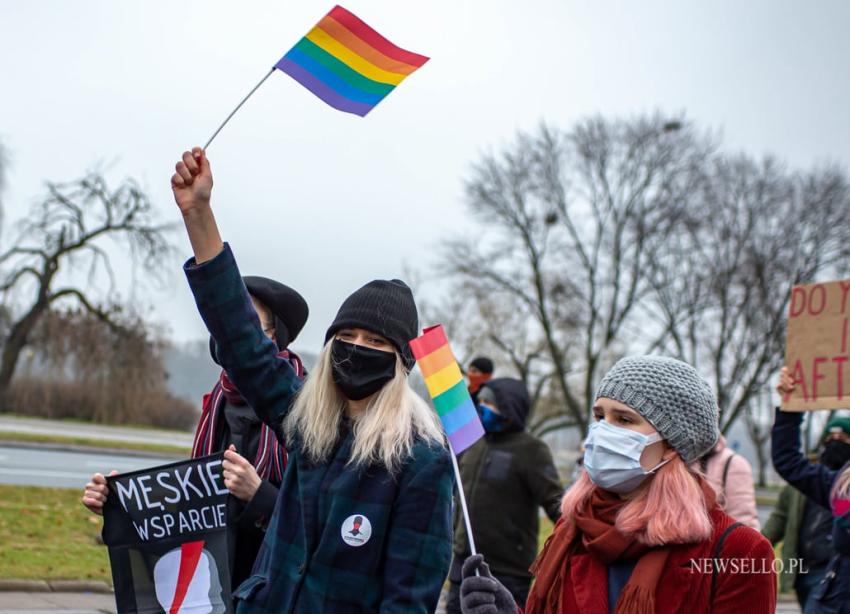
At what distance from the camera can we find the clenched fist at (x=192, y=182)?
290 centimetres

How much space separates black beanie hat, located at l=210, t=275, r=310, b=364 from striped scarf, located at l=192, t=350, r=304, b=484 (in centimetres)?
15

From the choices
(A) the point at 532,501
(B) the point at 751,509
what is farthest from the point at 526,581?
(B) the point at 751,509

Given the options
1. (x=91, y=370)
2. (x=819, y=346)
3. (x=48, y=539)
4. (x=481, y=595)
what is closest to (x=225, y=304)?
(x=481, y=595)

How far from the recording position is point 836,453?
599 centimetres

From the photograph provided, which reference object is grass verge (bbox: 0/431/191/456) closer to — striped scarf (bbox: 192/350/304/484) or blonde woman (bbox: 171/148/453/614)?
striped scarf (bbox: 192/350/304/484)

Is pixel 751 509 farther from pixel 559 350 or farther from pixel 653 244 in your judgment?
pixel 559 350

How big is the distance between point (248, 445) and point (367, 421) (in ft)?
2.72

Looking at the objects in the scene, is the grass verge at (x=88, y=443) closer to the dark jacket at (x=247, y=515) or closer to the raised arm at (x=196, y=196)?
the dark jacket at (x=247, y=515)

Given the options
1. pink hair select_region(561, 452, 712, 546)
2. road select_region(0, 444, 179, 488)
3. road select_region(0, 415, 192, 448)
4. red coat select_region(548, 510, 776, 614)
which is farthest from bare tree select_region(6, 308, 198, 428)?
red coat select_region(548, 510, 776, 614)

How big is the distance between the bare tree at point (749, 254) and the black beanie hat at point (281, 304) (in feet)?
86.4

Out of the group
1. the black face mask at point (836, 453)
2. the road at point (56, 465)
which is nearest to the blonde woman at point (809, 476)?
the black face mask at point (836, 453)

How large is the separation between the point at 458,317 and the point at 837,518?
32.0 metres

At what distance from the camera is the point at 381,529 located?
2.81 m

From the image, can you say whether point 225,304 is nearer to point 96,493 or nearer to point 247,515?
point 247,515
